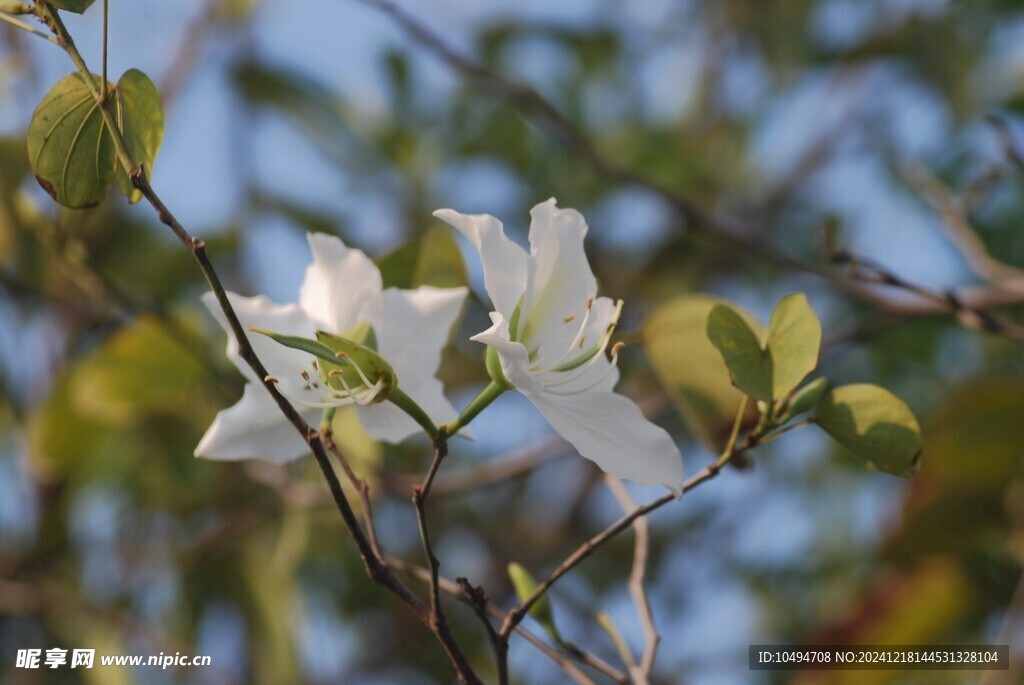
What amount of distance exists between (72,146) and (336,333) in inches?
6.2

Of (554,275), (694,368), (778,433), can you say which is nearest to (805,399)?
(778,433)

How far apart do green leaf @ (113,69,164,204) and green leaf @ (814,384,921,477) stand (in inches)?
13.2

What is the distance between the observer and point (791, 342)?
19.6 inches

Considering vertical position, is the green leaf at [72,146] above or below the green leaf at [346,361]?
above

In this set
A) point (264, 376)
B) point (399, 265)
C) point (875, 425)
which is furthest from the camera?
point (399, 265)

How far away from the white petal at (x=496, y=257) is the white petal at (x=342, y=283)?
0.11m

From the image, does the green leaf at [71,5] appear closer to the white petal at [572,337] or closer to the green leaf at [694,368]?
the white petal at [572,337]

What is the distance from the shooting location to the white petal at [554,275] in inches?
19.7

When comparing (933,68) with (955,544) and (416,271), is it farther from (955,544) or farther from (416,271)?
(416,271)

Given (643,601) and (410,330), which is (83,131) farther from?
(643,601)

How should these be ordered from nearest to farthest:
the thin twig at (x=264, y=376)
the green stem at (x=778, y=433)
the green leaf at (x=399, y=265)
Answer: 1. the thin twig at (x=264, y=376)
2. the green stem at (x=778, y=433)
3. the green leaf at (x=399, y=265)

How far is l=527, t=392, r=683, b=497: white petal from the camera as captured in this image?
1.55ft

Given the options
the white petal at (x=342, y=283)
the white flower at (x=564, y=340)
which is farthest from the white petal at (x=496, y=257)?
the white petal at (x=342, y=283)

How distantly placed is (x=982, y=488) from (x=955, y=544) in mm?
75
